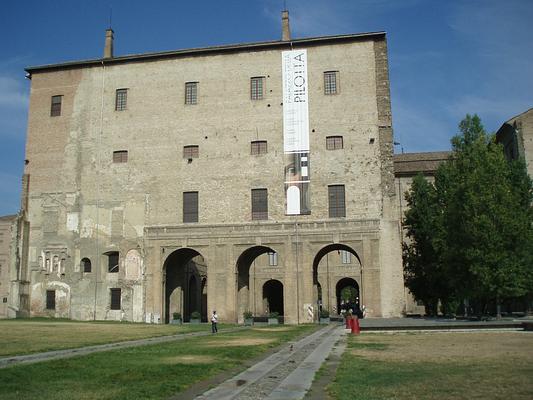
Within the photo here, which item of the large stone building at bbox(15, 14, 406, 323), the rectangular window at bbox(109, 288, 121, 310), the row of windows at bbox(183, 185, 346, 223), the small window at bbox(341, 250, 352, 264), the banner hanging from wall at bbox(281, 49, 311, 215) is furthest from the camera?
the small window at bbox(341, 250, 352, 264)

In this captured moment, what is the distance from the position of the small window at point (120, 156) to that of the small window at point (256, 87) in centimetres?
1090

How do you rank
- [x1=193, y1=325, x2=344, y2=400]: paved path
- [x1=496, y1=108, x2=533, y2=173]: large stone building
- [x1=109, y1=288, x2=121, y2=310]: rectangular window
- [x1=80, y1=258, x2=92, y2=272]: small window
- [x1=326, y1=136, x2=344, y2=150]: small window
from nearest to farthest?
[x1=193, y1=325, x2=344, y2=400]: paved path < [x1=326, y1=136, x2=344, y2=150]: small window < [x1=109, y1=288, x2=121, y2=310]: rectangular window < [x1=80, y1=258, x2=92, y2=272]: small window < [x1=496, y1=108, x2=533, y2=173]: large stone building

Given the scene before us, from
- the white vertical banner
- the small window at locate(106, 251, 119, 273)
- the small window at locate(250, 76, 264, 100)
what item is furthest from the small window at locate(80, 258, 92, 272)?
the small window at locate(250, 76, 264, 100)

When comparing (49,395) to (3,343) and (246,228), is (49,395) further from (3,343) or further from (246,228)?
(246,228)

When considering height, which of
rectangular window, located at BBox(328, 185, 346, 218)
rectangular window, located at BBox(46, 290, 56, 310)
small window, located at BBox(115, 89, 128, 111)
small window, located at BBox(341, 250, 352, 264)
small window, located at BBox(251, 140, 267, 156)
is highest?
small window, located at BBox(115, 89, 128, 111)

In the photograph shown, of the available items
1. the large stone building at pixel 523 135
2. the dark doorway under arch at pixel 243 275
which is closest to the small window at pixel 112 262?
the dark doorway under arch at pixel 243 275

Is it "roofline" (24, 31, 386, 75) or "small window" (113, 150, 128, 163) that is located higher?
"roofline" (24, 31, 386, 75)

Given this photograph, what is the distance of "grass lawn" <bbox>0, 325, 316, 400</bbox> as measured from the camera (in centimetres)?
924

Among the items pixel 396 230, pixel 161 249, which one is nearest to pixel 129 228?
pixel 161 249

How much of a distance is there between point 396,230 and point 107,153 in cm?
2293

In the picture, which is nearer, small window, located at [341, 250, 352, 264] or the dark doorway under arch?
the dark doorway under arch

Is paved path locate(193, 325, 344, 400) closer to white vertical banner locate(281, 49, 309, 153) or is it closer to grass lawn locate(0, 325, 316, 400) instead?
grass lawn locate(0, 325, 316, 400)

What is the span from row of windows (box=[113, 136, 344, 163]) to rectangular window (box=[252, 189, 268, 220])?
116 inches

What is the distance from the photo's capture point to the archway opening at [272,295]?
217 ft
